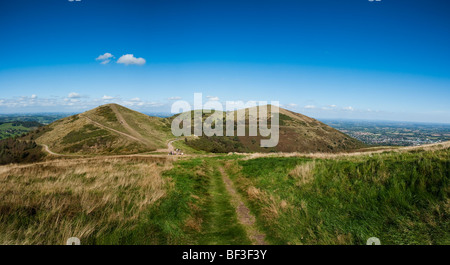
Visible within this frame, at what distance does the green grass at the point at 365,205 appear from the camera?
5703mm

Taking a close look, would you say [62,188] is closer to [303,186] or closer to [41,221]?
[41,221]

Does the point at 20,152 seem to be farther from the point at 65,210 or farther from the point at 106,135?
the point at 65,210

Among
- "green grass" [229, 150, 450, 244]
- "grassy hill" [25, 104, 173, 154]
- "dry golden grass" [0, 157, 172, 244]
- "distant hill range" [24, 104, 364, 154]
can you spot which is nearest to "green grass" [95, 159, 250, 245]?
"dry golden grass" [0, 157, 172, 244]

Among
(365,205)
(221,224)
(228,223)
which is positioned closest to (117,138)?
(221,224)

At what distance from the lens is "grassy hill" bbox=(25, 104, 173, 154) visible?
79.6m

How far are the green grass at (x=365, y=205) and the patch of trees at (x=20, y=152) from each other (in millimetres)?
101166

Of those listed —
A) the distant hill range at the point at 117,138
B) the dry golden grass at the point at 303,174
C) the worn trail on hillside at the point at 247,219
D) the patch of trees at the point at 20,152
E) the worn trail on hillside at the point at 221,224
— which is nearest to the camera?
the worn trail on hillside at the point at 221,224

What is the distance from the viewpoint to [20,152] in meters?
86.4

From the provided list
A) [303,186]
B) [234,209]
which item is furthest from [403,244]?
[234,209]

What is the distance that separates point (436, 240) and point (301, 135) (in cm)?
20202

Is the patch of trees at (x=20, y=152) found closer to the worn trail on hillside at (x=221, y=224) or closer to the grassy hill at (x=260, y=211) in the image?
the grassy hill at (x=260, y=211)

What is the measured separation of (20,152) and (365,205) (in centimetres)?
12428

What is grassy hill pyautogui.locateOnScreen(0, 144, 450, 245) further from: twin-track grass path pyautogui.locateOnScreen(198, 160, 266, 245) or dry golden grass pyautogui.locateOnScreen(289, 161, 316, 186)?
dry golden grass pyautogui.locateOnScreen(289, 161, 316, 186)

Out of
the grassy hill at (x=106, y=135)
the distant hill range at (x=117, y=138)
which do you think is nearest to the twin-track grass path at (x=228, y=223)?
the distant hill range at (x=117, y=138)
